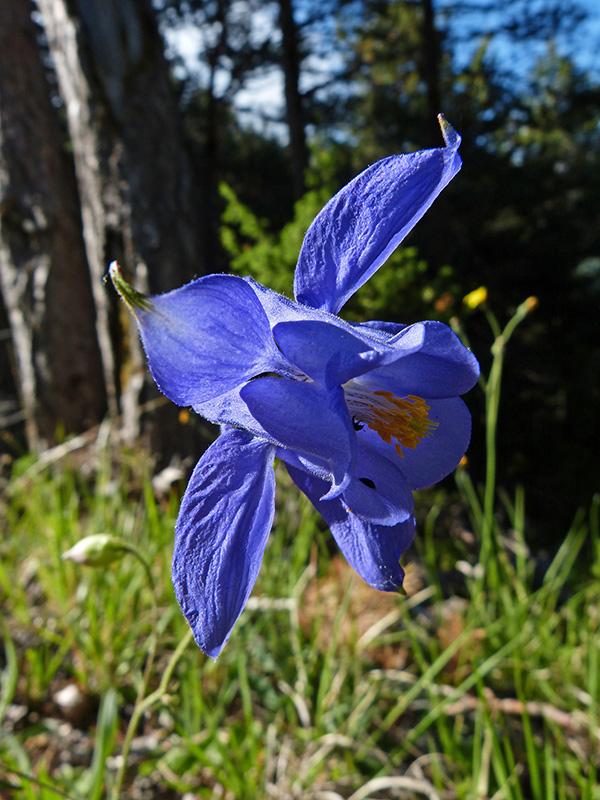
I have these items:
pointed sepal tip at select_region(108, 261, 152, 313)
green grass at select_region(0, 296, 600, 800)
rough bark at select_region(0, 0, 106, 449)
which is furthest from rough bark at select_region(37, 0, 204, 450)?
pointed sepal tip at select_region(108, 261, 152, 313)

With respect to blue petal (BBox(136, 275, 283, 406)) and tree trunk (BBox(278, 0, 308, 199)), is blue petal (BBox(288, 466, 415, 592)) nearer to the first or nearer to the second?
blue petal (BBox(136, 275, 283, 406))

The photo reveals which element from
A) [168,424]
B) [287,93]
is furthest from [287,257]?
[287,93]

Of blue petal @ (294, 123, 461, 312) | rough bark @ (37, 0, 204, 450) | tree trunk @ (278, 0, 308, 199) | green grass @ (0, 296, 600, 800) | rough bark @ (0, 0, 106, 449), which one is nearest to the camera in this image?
blue petal @ (294, 123, 461, 312)

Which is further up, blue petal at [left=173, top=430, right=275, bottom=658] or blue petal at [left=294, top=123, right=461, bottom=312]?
blue petal at [left=294, top=123, right=461, bottom=312]

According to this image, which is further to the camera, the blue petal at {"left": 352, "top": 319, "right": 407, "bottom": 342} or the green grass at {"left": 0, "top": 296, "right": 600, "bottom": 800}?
the green grass at {"left": 0, "top": 296, "right": 600, "bottom": 800}

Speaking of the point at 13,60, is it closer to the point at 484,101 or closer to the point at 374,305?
the point at 374,305

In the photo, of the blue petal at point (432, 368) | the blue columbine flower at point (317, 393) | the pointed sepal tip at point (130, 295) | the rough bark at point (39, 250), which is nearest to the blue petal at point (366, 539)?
the blue columbine flower at point (317, 393)

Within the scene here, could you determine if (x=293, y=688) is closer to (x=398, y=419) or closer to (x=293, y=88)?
(x=398, y=419)

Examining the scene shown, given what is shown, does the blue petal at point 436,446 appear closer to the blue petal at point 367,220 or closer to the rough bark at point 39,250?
the blue petal at point 367,220
